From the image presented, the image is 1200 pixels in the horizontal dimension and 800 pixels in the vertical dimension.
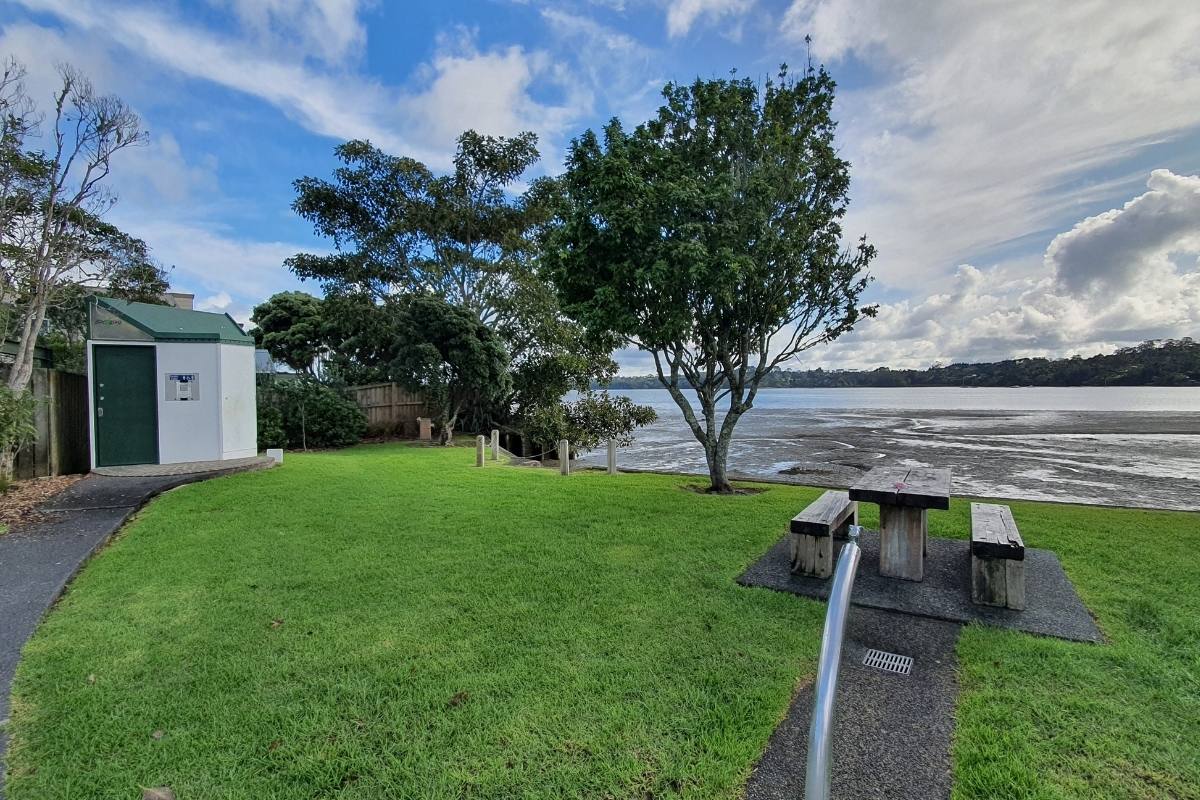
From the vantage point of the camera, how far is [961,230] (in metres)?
10.9

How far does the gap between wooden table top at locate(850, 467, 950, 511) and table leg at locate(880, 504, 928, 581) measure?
6.5 inches

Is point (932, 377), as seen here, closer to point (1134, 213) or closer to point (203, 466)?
point (1134, 213)

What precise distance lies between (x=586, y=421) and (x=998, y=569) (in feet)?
47.0

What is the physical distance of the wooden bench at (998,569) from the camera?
3414mm

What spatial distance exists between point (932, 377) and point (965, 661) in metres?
103

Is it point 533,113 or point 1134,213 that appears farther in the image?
point 533,113

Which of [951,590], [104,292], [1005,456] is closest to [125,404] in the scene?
[104,292]

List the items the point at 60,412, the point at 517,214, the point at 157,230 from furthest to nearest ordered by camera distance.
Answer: the point at 517,214
the point at 157,230
the point at 60,412

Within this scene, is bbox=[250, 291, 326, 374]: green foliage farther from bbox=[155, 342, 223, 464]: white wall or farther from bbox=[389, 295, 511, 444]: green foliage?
bbox=[155, 342, 223, 464]: white wall

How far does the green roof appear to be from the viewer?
8.83 metres

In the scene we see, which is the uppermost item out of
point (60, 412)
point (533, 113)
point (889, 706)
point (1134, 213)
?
point (533, 113)

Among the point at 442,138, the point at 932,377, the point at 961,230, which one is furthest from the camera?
the point at 932,377

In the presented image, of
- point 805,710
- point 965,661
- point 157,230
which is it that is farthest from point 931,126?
point 157,230

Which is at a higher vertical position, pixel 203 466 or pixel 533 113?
pixel 533 113
